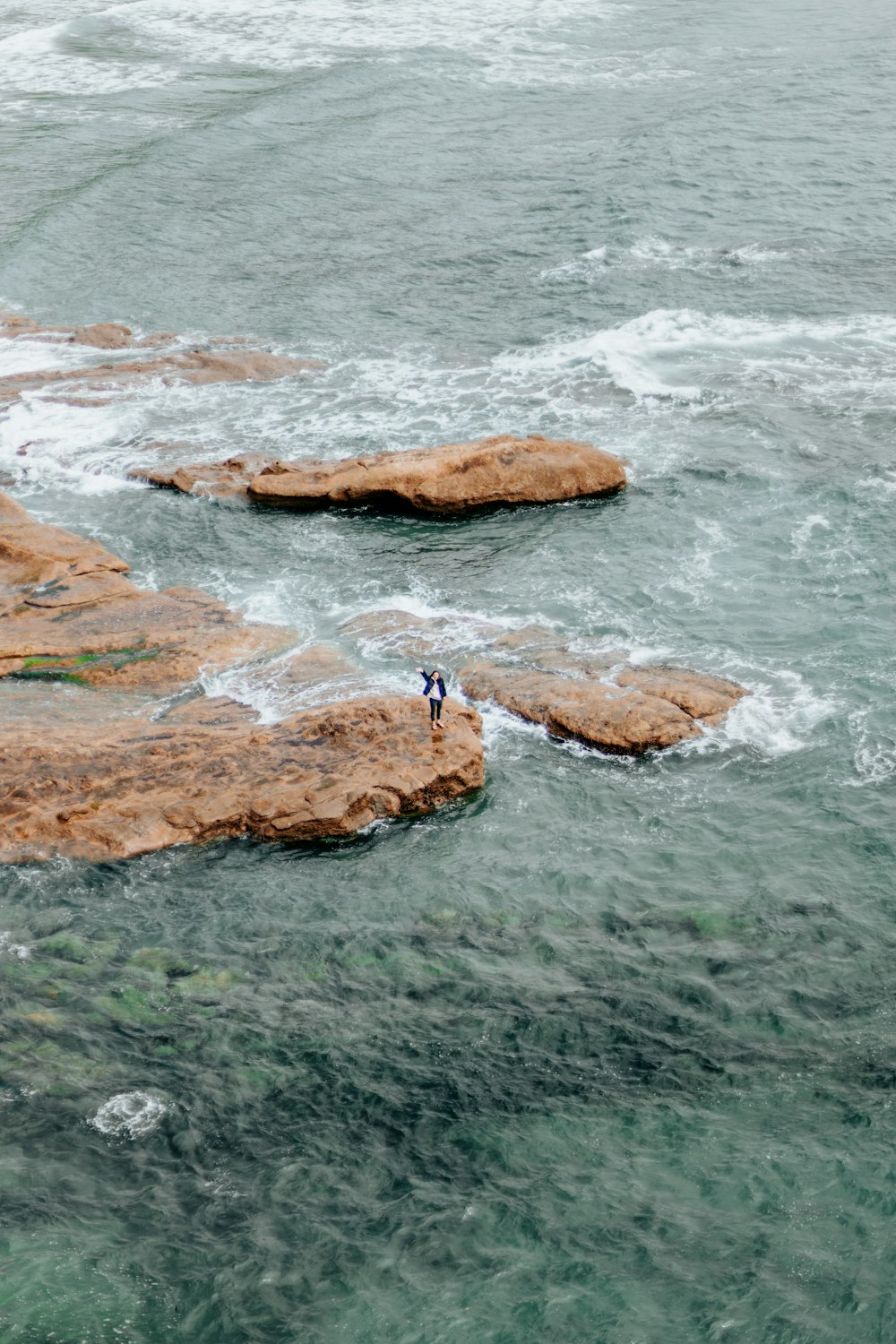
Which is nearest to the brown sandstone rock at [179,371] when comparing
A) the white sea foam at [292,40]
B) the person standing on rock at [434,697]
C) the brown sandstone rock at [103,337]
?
the brown sandstone rock at [103,337]

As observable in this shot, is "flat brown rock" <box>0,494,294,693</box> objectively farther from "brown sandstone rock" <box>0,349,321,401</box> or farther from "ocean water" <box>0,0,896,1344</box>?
"brown sandstone rock" <box>0,349,321,401</box>

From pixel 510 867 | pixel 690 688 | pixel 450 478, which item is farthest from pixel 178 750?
pixel 450 478

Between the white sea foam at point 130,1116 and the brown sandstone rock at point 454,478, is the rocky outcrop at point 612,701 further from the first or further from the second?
the white sea foam at point 130,1116

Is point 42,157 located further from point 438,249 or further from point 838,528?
point 838,528

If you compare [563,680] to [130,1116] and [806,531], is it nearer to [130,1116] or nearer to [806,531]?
[806,531]

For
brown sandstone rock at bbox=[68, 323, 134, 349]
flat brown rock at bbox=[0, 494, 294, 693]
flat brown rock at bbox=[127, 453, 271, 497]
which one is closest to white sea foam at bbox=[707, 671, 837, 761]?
flat brown rock at bbox=[0, 494, 294, 693]
